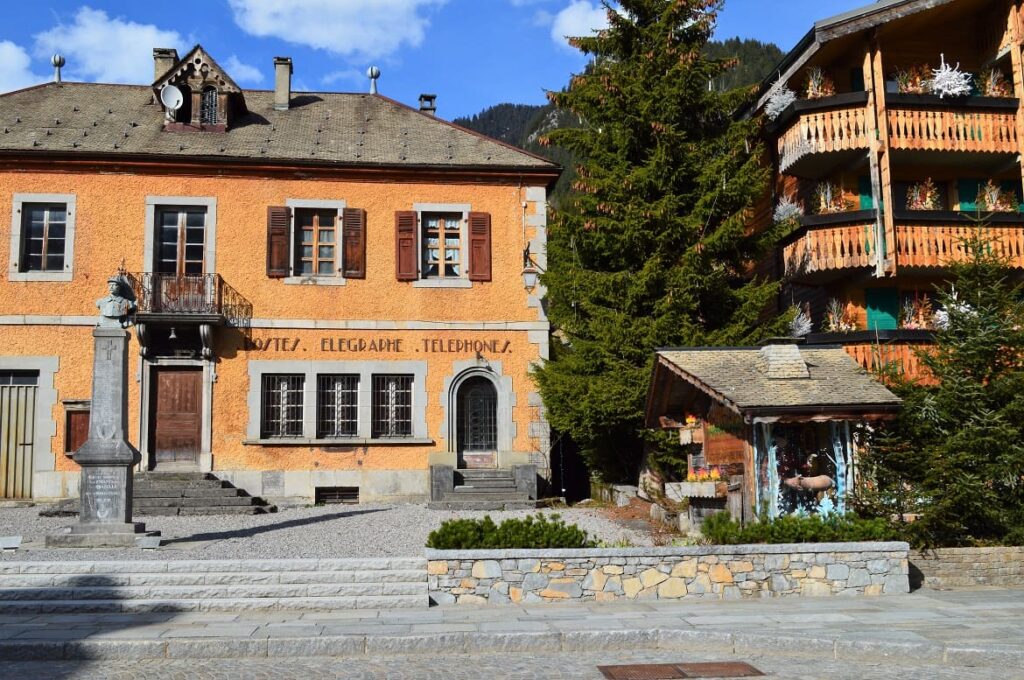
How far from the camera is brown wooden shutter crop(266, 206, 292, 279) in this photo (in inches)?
788

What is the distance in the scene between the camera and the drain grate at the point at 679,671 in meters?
7.65

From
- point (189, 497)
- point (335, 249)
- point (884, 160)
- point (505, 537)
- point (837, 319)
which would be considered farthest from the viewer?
point (335, 249)

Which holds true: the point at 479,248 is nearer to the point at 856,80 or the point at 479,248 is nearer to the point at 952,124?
the point at 856,80

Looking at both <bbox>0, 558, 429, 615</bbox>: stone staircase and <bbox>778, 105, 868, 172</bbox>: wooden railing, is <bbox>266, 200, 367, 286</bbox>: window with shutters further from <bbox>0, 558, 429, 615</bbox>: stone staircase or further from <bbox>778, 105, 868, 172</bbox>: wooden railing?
<bbox>0, 558, 429, 615</bbox>: stone staircase

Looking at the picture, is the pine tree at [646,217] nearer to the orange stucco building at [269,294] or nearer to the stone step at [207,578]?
the orange stucco building at [269,294]

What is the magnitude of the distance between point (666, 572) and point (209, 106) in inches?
644

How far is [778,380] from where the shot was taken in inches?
483

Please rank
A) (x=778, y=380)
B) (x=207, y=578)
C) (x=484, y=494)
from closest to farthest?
1. (x=207, y=578)
2. (x=778, y=380)
3. (x=484, y=494)

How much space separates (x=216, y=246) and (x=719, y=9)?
11721 millimetres

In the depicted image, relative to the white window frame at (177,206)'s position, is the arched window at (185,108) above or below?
above

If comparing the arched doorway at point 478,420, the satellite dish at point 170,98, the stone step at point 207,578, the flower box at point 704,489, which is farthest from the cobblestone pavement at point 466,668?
the satellite dish at point 170,98

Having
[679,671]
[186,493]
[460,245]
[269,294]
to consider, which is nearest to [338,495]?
[186,493]

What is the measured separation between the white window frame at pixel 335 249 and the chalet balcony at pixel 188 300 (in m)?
1.23

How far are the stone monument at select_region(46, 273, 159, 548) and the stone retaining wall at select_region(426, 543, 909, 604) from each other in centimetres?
556
